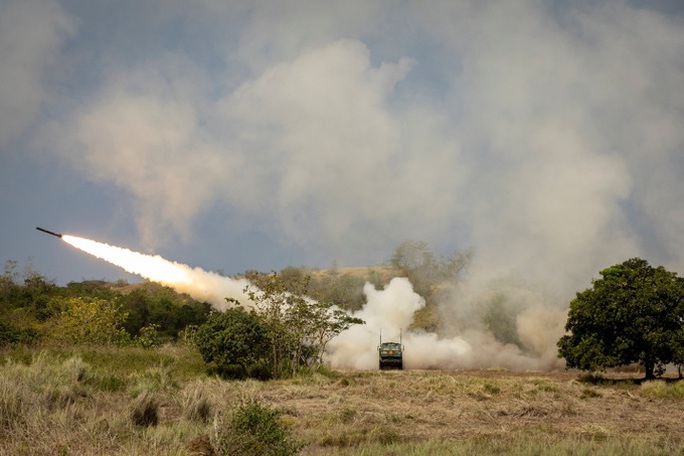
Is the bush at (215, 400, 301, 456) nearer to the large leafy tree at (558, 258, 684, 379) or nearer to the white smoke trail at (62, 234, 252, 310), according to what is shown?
the white smoke trail at (62, 234, 252, 310)

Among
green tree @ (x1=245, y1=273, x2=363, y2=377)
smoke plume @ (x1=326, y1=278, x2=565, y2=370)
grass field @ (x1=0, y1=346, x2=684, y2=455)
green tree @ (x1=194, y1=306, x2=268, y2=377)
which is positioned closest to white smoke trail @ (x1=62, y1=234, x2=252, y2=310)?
green tree @ (x1=245, y1=273, x2=363, y2=377)

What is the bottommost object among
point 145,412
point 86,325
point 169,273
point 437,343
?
point 145,412

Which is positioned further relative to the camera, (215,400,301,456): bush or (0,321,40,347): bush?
(0,321,40,347): bush

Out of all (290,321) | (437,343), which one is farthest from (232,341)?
(437,343)

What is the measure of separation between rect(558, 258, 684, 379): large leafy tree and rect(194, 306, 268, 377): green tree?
60.2 ft

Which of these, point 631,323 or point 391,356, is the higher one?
point 631,323

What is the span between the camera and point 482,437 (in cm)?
1424

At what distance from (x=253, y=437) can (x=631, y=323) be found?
27918 millimetres

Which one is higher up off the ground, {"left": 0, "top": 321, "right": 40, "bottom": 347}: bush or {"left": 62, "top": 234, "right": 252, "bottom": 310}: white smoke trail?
{"left": 62, "top": 234, "right": 252, "bottom": 310}: white smoke trail

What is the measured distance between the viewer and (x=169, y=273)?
33.0 metres

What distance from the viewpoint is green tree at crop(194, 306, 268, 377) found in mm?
29125

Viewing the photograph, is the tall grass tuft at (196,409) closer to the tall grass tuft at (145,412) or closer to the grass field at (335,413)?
the grass field at (335,413)

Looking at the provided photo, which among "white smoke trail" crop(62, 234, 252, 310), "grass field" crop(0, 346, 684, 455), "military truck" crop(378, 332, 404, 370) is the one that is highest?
"white smoke trail" crop(62, 234, 252, 310)

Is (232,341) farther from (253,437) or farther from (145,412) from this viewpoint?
(253,437)
